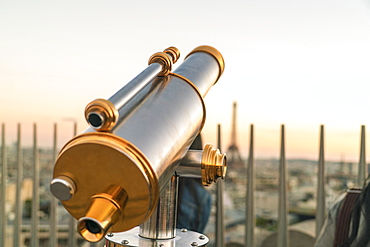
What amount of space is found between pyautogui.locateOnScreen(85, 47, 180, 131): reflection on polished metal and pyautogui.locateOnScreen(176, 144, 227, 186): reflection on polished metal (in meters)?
0.08

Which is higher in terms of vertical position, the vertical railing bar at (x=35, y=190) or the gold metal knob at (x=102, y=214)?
the vertical railing bar at (x=35, y=190)

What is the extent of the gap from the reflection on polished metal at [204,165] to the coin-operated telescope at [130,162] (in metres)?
0.02

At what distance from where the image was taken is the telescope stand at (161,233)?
1.29ft

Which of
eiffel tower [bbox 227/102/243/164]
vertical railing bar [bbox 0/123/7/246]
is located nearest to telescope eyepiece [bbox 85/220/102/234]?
eiffel tower [bbox 227/102/243/164]

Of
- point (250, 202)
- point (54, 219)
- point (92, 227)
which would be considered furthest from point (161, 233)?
point (54, 219)

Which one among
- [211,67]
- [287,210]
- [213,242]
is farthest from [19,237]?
[211,67]

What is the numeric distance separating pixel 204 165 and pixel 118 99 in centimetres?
13

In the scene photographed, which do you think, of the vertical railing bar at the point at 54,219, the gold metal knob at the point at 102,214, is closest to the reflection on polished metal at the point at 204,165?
the gold metal knob at the point at 102,214

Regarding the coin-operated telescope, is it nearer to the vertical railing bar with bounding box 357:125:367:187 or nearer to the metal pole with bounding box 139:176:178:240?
the metal pole with bounding box 139:176:178:240

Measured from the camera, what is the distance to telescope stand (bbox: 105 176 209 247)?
0.39 m

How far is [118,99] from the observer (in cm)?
33

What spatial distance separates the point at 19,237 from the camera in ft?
5.16

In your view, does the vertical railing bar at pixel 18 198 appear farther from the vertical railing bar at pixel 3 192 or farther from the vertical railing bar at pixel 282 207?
the vertical railing bar at pixel 282 207

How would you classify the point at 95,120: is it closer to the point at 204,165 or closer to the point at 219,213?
the point at 204,165
